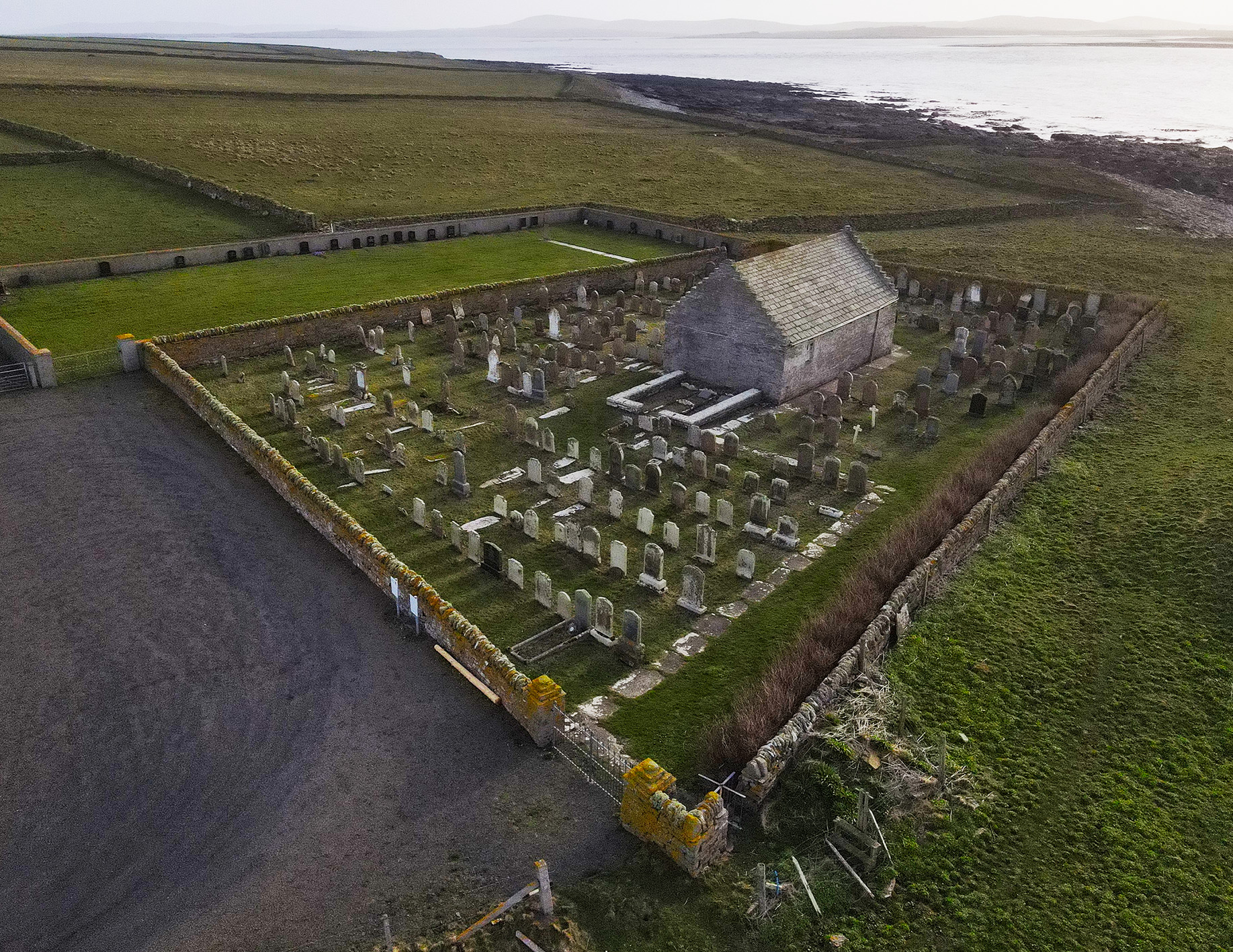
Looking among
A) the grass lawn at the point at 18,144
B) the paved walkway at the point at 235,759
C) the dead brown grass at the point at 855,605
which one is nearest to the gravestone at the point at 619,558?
the dead brown grass at the point at 855,605

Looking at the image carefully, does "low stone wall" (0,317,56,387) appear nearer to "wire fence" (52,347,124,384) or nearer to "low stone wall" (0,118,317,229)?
"wire fence" (52,347,124,384)

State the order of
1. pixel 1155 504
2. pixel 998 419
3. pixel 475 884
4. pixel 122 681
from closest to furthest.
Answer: pixel 475 884
pixel 122 681
pixel 1155 504
pixel 998 419

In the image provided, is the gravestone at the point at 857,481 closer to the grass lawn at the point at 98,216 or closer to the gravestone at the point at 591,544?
the gravestone at the point at 591,544

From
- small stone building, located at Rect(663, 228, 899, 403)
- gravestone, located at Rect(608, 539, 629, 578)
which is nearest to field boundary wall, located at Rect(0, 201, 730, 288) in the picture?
small stone building, located at Rect(663, 228, 899, 403)

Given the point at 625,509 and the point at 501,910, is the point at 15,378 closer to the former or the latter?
the point at 625,509

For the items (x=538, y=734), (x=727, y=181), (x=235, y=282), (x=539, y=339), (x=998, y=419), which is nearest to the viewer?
(x=538, y=734)

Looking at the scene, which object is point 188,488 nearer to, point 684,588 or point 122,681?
point 122,681

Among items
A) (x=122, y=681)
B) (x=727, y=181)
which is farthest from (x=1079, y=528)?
(x=727, y=181)
